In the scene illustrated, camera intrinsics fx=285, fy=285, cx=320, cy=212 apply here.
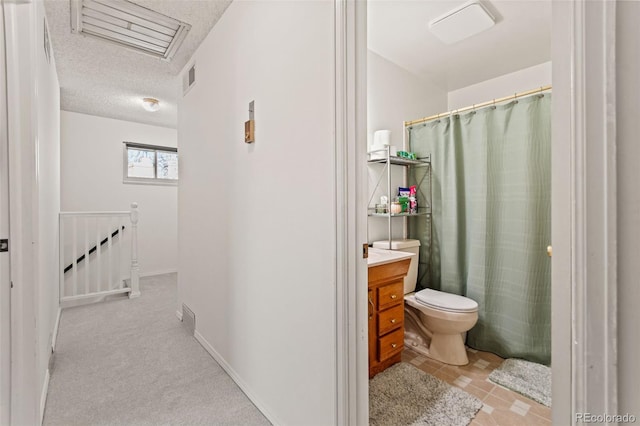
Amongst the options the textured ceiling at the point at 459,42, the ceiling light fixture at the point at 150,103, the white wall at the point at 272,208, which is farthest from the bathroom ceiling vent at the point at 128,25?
the textured ceiling at the point at 459,42

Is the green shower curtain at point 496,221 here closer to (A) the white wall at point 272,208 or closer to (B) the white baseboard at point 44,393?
(A) the white wall at point 272,208

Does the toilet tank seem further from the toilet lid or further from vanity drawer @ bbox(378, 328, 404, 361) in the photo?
vanity drawer @ bbox(378, 328, 404, 361)

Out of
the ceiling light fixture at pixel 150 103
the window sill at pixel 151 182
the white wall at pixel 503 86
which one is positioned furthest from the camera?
the window sill at pixel 151 182

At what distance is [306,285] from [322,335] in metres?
0.22

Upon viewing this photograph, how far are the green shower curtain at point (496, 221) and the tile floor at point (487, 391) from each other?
229 millimetres

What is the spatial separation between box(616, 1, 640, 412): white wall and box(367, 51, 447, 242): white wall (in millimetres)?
2001

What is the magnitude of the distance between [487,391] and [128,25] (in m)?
3.43

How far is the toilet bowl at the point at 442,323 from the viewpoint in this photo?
1973 mm

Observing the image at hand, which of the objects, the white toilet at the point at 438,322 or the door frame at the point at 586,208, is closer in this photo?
the door frame at the point at 586,208

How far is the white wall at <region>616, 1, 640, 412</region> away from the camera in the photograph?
44cm

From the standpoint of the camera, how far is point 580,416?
0.49 metres

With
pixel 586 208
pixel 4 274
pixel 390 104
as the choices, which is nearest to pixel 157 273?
pixel 4 274

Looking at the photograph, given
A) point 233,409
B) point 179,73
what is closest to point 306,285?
point 233,409

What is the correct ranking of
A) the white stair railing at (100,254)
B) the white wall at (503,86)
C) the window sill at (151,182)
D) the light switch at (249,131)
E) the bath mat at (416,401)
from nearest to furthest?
1. the bath mat at (416,401)
2. the light switch at (249,131)
3. the white wall at (503,86)
4. the white stair railing at (100,254)
5. the window sill at (151,182)
